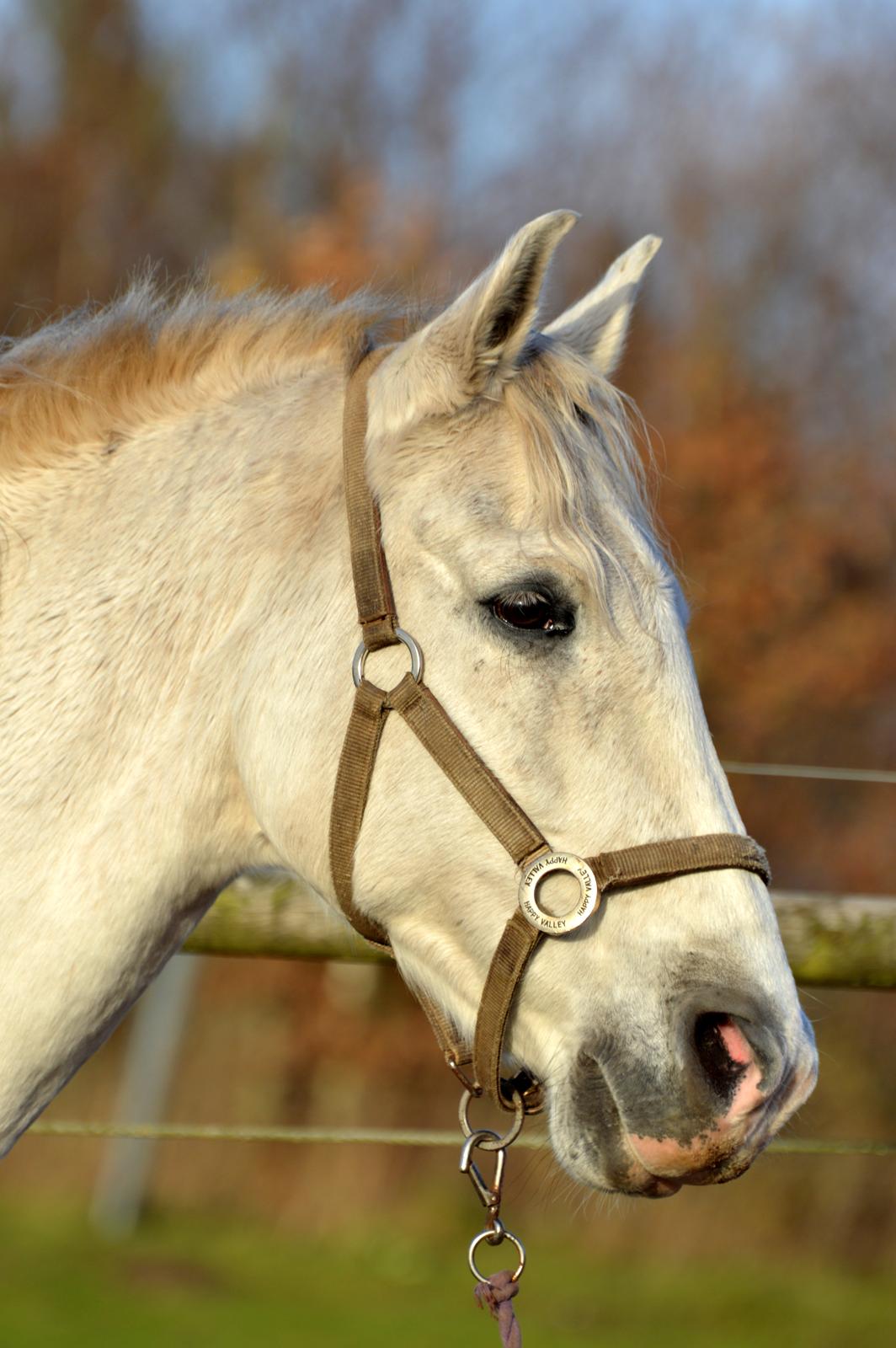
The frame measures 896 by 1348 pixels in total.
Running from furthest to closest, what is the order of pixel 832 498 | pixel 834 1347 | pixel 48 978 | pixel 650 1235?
1. pixel 832 498
2. pixel 650 1235
3. pixel 834 1347
4. pixel 48 978

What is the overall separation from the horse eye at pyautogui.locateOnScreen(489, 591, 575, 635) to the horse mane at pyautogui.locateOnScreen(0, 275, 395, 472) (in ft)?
1.84

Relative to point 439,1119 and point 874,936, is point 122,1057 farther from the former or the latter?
point 874,936

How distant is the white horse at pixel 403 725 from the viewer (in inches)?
68.5

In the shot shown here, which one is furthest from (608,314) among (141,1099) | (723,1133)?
(141,1099)

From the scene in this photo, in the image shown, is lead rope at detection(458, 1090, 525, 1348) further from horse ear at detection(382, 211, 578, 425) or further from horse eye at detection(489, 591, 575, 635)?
horse ear at detection(382, 211, 578, 425)

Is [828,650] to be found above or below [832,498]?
below

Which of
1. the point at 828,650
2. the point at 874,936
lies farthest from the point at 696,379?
the point at 874,936

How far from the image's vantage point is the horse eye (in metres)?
1.82

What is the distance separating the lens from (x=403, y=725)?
6.06 ft

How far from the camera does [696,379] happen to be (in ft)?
33.6

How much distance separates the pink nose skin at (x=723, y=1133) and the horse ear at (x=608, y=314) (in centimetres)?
115

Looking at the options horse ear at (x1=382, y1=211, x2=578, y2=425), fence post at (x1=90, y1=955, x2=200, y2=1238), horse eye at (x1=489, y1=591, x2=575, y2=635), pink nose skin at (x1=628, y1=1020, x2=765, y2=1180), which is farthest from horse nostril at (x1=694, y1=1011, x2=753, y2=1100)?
fence post at (x1=90, y1=955, x2=200, y2=1238)

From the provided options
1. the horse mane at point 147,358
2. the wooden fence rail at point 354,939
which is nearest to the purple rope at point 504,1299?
the wooden fence rail at point 354,939

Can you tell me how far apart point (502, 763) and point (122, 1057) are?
928 centimetres
